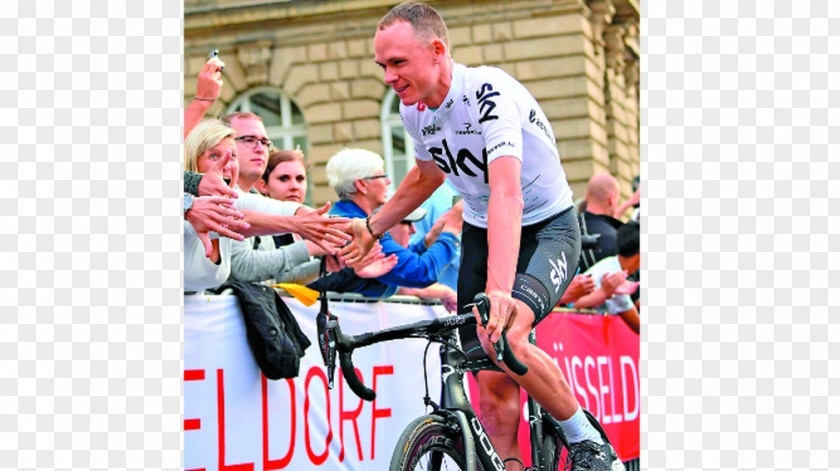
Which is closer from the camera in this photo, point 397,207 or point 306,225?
point 306,225

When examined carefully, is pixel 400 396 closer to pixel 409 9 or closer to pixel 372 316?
pixel 372 316

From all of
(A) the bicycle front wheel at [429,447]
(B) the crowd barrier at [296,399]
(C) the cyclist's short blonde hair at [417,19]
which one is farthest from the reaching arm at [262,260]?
(A) the bicycle front wheel at [429,447]

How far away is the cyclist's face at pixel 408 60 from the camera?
195 inches

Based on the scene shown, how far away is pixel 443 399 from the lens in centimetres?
481

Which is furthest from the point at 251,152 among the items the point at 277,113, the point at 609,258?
the point at 277,113

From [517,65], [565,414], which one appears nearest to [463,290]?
[565,414]

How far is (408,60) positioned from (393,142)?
20.3 metres

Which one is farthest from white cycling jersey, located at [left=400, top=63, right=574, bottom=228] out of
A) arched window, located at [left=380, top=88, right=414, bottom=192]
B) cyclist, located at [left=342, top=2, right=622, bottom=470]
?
arched window, located at [left=380, top=88, right=414, bottom=192]

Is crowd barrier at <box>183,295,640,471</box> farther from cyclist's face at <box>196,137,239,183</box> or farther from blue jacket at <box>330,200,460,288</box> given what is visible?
cyclist's face at <box>196,137,239,183</box>

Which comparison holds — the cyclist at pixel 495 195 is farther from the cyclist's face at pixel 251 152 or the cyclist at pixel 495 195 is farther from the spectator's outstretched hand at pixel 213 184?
the cyclist's face at pixel 251 152

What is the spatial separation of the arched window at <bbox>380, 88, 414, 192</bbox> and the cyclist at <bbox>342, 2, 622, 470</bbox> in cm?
1928

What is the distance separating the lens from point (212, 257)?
5.48m

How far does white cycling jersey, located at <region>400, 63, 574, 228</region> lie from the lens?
505 cm

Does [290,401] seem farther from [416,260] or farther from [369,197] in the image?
A: [369,197]
